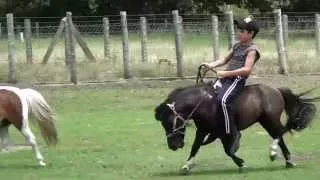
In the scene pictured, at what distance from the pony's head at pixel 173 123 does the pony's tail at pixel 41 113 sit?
213 cm

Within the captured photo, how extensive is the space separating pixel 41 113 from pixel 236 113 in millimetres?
2956

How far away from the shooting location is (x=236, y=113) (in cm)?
1059

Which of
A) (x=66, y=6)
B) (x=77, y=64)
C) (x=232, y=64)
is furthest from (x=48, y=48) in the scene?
(x=66, y=6)

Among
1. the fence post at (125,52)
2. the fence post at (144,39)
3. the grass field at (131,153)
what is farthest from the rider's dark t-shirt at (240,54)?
the fence post at (144,39)

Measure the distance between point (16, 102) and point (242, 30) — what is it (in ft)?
11.3

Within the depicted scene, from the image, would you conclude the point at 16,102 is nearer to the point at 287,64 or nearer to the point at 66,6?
the point at 287,64

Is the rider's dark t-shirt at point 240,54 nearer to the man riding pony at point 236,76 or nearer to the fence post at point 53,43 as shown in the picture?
the man riding pony at point 236,76

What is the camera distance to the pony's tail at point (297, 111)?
1099 cm

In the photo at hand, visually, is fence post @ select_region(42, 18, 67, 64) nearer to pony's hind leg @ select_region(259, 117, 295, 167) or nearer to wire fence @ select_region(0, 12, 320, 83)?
wire fence @ select_region(0, 12, 320, 83)

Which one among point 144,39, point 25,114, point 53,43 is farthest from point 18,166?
point 144,39

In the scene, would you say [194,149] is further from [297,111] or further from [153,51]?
[153,51]

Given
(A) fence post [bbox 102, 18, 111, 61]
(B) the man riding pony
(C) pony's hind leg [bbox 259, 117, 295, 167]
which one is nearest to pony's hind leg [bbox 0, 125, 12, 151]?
(B) the man riding pony

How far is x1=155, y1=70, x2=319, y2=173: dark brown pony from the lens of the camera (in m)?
10.4

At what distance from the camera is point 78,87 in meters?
23.8
